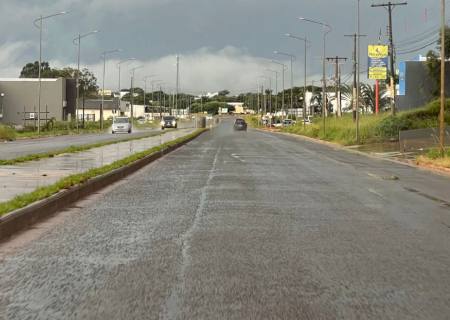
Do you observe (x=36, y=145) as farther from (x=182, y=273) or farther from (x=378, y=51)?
(x=182, y=273)

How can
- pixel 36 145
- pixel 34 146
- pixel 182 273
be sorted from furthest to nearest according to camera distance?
pixel 36 145 → pixel 34 146 → pixel 182 273

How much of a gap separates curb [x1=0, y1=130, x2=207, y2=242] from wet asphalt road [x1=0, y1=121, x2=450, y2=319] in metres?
0.24

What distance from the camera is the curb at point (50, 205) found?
9.89 metres

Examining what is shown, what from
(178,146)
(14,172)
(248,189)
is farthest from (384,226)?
(178,146)

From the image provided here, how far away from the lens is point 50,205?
474 inches

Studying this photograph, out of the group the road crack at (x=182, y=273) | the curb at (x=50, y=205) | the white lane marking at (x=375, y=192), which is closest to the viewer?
the road crack at (x=182, y=273)

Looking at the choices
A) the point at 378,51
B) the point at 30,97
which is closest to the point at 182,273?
the point at 378,51

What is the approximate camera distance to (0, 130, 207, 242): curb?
389 inches

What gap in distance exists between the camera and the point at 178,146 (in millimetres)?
39594

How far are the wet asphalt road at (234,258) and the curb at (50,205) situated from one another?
24cm

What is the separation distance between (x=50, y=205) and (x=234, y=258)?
4.97 m

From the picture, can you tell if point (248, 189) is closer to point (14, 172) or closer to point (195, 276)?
point (14, 172)

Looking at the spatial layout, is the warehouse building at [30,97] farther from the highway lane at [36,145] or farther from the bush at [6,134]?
the highway lane at [36,145]

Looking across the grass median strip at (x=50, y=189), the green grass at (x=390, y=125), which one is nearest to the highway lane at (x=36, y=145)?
the grass median strip at (x=50, y=189)
